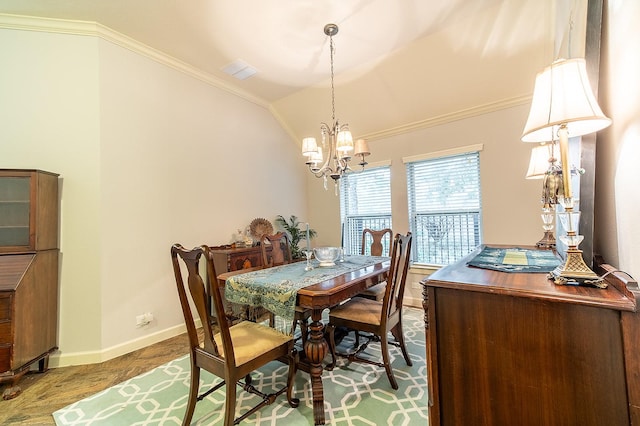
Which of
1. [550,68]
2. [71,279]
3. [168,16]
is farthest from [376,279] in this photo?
[168,16]

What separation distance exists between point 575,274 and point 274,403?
1.91 meters

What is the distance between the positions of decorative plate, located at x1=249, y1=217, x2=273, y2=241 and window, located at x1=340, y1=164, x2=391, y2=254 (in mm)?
1243

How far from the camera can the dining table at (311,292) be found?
1.76 metres

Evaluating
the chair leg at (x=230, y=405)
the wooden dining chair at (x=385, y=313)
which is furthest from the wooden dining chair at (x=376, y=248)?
the chair leg at (x=230, y=405)

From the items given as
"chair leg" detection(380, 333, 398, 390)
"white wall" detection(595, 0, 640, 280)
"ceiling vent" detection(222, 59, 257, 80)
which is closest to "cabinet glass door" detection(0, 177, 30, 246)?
"ceiling vent" detection(222, 59, 257, 80)

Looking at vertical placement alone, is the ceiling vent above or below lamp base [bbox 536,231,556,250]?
above

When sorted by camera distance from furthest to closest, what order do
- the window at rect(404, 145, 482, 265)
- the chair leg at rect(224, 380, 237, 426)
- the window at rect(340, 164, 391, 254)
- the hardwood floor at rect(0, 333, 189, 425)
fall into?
the window at rect(340, 164, 391, 254) < the window at rect(404, 145, 482, 265) < the hardwood floor at rect(0, 333, 189, 425) < the chair leg at rect(224, 380, 237, 426)

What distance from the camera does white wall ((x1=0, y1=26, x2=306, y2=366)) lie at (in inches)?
101

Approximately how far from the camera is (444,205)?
3.84 metres

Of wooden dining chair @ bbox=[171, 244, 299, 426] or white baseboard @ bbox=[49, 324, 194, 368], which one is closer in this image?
wooden dining chair @ bbox=[171, 244, 299, 426]

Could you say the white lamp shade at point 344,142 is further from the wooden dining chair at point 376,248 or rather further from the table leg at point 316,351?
the table leg at point 316,351

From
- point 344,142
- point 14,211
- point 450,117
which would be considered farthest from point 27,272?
point 450,117

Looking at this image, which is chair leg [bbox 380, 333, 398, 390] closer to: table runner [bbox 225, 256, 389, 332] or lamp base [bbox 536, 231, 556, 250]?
table runner [bbox 225, 256, 389, 332]

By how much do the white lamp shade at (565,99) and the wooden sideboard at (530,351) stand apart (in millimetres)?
571
